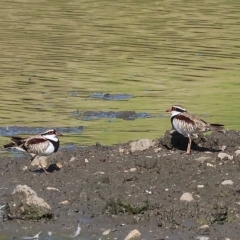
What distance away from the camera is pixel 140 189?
393 inches

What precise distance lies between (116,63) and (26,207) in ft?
42.9

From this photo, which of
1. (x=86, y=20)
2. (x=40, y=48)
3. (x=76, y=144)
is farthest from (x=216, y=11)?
(x=76, y=144)

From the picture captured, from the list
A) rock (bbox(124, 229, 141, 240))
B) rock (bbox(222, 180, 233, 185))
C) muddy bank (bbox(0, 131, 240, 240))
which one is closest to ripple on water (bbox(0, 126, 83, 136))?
muddy bank (bbox(0, 131, 240, 240))

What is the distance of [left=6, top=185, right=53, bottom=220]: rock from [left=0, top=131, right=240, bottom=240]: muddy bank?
67 millimetres

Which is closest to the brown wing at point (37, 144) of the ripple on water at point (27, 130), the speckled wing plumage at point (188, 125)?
the speckled wing plumage at point (188, 125)

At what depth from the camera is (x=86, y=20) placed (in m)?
31.2

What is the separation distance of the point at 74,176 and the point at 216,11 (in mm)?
24623

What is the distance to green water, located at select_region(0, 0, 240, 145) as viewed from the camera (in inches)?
613

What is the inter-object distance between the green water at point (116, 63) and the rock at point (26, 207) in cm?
423

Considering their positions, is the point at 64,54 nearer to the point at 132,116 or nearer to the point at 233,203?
the point at 132,116

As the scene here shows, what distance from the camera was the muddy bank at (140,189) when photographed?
8.95 m

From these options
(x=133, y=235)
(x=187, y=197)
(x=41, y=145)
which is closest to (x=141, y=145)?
(x=41, y=145)

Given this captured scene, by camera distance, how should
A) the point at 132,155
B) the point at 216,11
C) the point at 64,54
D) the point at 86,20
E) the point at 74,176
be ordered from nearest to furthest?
the point at 74,176 < the point at 132,155 < the point at 64,54 < the point at 86,20 < the point at 216,11

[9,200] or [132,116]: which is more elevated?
[9,200]
